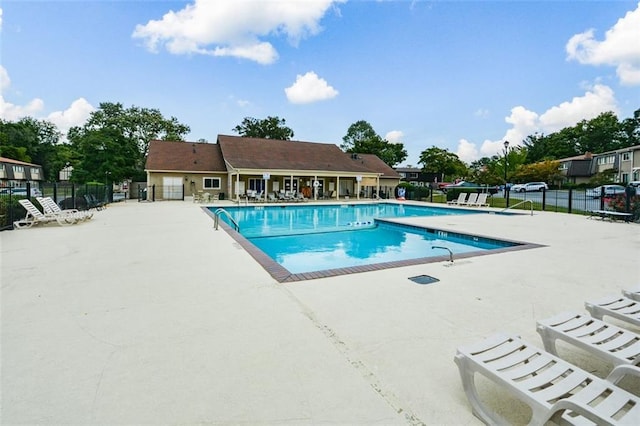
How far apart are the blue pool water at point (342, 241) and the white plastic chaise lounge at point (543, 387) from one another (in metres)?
5.75

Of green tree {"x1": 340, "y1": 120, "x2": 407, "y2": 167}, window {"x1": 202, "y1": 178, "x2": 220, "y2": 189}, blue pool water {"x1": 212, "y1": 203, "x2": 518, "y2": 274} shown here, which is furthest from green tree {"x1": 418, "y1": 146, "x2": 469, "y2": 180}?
blue pool water {"x1": 212, "y1": 203, "x2": 518, "y2": 274}

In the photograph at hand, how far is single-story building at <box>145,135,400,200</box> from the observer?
2569 centimetres

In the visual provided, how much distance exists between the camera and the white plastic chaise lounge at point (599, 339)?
7.08 feet

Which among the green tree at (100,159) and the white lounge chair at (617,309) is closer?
the white lounge chair at (617,309)

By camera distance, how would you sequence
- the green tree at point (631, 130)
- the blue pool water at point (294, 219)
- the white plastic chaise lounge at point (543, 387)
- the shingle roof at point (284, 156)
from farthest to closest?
the green tree at point (631, 130), the shingle roof at point (284, 156), the blue pool water at point (294, 219), the white plastic chaise lounge at point (543, 387)

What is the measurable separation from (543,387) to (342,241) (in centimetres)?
958

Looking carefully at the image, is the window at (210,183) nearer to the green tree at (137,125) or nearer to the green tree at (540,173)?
the green tree at (137,125)

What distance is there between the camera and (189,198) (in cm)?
2602

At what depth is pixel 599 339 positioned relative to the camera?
7.98ft

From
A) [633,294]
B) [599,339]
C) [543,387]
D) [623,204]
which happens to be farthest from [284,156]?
[543,387]

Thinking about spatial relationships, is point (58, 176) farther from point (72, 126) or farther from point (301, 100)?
point (301, 100)

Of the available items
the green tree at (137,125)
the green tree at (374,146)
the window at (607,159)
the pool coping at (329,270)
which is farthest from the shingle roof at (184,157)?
the window at (607,159)

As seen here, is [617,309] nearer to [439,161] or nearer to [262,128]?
[262,128]

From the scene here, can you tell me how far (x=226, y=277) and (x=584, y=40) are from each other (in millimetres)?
21407
